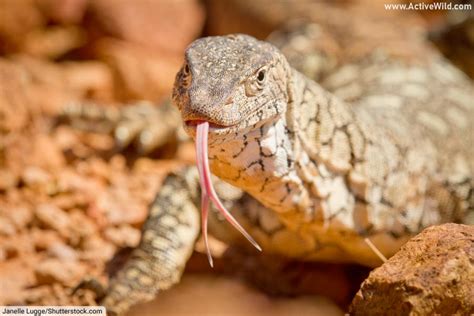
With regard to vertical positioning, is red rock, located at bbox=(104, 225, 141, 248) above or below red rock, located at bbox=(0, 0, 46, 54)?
below

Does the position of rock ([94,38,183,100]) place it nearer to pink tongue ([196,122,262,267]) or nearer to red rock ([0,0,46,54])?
red rock ([0,0,46,54])

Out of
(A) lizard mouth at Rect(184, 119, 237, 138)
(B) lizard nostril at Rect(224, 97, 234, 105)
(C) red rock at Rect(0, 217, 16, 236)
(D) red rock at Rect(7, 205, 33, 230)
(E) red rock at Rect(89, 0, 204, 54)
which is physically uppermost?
(E) red rock at Rect(89, 0, 204, 54)

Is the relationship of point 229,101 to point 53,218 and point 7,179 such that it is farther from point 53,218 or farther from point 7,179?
point 7,179

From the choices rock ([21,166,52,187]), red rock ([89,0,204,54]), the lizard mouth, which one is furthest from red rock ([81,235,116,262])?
red rock ([89,0,204,54])

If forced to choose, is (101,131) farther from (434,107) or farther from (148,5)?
(434,107)

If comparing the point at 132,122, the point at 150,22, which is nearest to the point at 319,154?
the point at 132,122

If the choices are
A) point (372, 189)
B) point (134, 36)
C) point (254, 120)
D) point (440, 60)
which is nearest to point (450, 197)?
point (372, 189)
